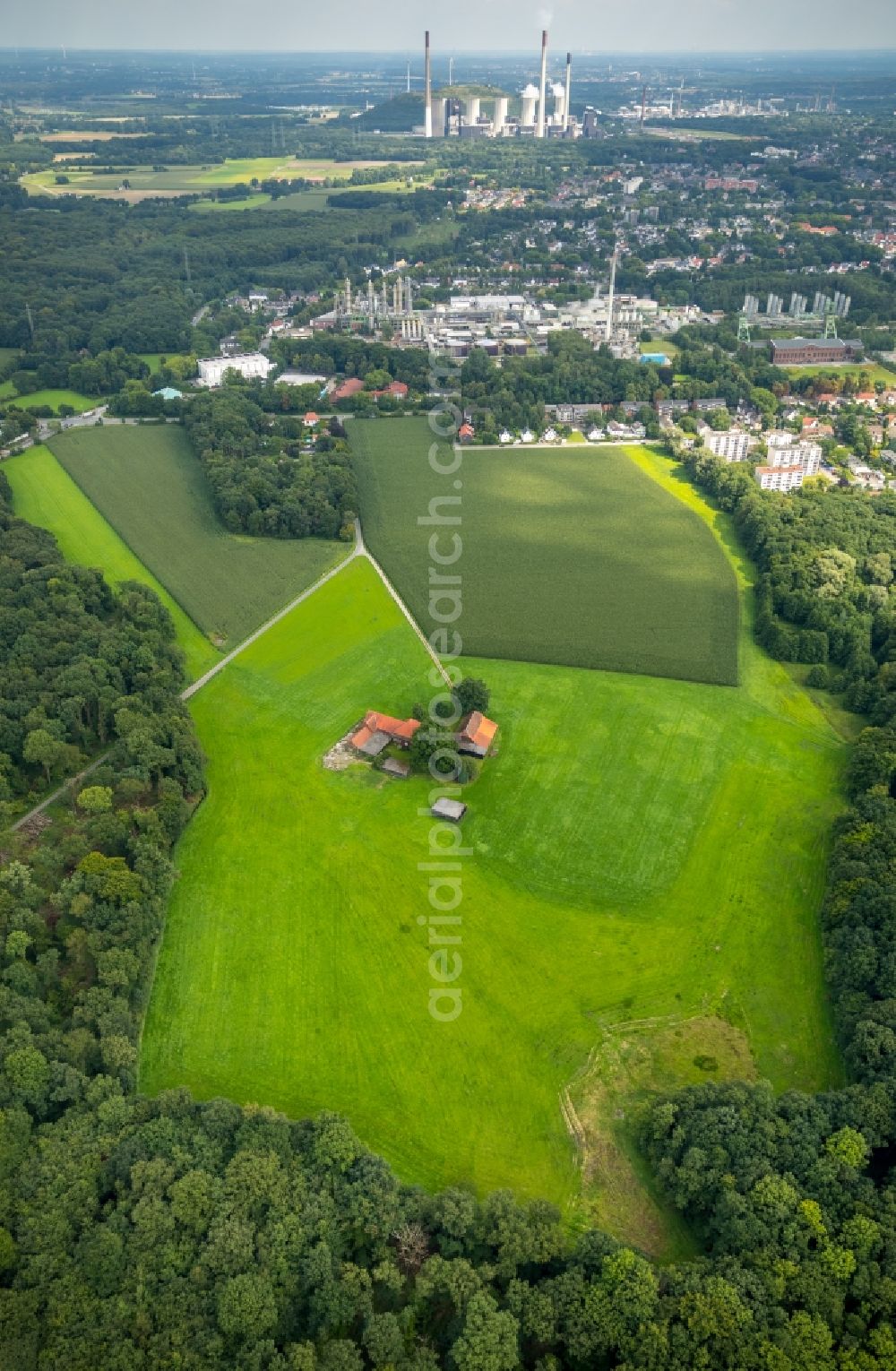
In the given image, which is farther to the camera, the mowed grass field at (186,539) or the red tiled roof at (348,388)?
the red tiled roof at (348,388)

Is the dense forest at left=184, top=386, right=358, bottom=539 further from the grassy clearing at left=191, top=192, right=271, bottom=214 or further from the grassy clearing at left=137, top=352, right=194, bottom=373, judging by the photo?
the grassy clearing at left=191, top=192, right=271, bottom=214

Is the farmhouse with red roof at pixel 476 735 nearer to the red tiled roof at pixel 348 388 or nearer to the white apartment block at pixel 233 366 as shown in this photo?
the red tiled roof at pixel 348 388

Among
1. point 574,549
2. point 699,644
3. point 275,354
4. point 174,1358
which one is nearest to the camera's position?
point 174,1358

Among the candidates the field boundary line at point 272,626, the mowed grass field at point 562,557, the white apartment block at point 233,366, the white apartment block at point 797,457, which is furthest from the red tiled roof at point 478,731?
the white apartment block at point 233,366

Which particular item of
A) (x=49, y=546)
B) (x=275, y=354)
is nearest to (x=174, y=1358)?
(x=49, y=546)

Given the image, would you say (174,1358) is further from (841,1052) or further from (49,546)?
(49,546)

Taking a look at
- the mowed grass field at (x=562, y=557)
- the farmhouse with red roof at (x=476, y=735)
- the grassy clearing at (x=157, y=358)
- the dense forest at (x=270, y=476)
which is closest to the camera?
the farmhouse with red roof at (x=476, y=735)

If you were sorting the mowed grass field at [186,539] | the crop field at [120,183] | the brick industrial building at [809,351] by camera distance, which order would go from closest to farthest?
the mowed grass field at [186,539] → the brick industrial building at [809,351] → the crop field at [120,183]

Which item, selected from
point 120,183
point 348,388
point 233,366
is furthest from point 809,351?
point 120,183
